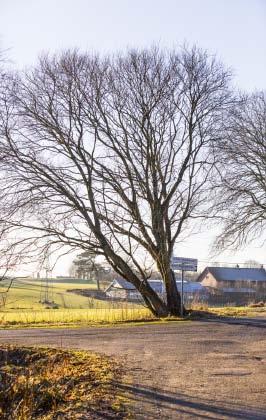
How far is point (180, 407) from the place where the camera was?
7129 mm

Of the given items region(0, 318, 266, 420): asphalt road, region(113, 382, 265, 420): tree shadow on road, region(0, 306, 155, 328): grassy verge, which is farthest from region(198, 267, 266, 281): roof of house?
region(113, 382, 265, 420): tree shadow on road

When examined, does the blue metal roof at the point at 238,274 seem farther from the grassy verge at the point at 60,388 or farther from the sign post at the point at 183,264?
the grassy verge at the point at 60,388

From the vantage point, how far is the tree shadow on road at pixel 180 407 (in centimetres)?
675

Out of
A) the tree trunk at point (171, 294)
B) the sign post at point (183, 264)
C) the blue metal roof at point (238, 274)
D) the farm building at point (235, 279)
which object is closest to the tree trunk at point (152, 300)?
the tree trunk at point (171, 294)

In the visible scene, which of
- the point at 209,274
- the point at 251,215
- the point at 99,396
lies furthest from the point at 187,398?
the point at 209,274

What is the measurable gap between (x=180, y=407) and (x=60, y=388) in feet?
5.35

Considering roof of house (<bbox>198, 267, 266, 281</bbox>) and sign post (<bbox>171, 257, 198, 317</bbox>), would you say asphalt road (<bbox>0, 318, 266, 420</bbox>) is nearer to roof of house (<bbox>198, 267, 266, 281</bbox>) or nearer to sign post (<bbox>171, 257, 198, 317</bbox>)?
sign post (<bbox>171, 257, 198, 317</bbox>)

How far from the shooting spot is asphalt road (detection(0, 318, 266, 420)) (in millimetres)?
7164

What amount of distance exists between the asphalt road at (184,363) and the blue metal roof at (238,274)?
57282mm

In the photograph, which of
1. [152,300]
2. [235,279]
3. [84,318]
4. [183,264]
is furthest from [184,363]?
[235,279]

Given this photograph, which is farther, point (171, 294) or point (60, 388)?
point (171, 294)

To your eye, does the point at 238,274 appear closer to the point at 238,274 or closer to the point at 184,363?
the point at 238,274

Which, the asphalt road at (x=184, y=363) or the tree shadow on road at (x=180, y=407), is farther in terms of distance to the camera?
the asphalt road at (x=184, y=363)

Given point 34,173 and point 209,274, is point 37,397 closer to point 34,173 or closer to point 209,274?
point 34,173
